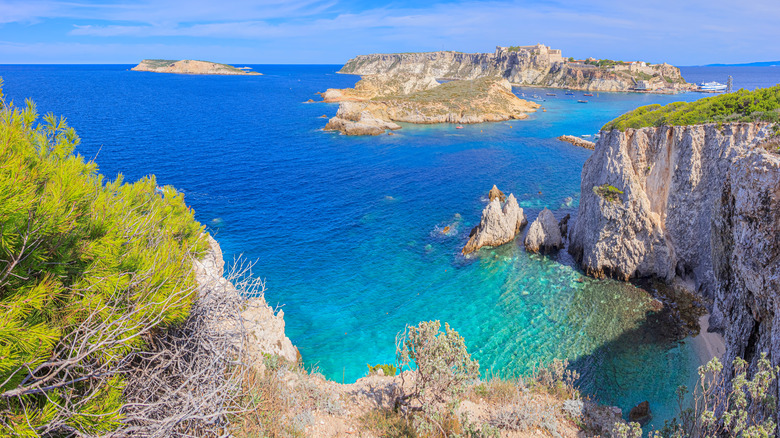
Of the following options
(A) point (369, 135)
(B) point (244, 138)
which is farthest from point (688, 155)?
(B) point (244, 138)

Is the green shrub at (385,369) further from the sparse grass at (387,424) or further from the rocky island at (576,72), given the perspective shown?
the rocky island at (576,72)

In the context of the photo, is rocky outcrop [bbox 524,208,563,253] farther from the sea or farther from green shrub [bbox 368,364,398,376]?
green shrub [bbox 368,364,398,376]

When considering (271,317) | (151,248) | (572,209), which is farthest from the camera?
(572,209)

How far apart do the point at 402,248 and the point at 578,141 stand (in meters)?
48.7

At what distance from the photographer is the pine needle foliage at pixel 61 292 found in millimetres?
5438

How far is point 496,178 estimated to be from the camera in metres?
47.5

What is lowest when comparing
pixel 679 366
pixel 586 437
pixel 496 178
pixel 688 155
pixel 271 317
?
pixel 679 366

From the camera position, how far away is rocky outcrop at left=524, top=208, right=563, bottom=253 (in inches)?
1155

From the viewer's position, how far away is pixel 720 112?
2339 cm

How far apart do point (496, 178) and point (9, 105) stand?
45304mm

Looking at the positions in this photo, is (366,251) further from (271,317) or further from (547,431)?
(547,431)

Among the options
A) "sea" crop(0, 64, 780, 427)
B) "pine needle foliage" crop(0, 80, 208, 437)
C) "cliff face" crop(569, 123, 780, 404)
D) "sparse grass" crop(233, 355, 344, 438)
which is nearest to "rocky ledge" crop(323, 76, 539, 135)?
"sea" crop(0, 64, 780, 427)

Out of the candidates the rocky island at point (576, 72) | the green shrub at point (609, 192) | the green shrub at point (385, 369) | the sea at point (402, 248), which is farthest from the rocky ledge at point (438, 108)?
the green shrub at point (385, 369)

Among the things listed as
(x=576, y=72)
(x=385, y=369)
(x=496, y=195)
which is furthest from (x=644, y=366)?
(x=576, y=72)
